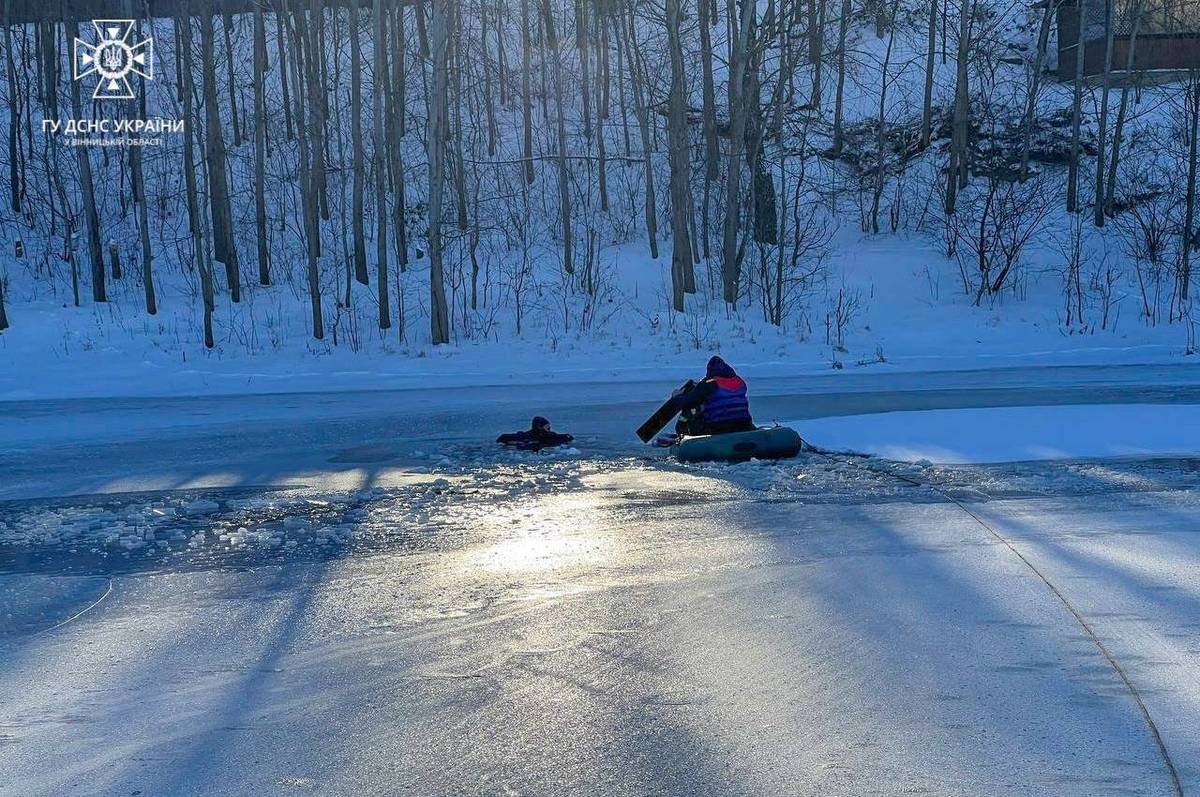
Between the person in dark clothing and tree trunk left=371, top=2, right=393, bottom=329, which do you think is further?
tree trunk left=371, top=2, right=393, bottom=329

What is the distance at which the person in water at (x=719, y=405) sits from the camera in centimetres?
1075

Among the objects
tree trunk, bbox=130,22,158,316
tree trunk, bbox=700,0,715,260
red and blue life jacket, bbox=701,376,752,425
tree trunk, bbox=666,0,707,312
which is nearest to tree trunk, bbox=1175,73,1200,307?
tree trunk, bbox=666,0,707,312

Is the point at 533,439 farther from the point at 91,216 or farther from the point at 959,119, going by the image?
the point at 959,119

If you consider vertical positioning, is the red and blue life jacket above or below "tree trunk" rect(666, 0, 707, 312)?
below

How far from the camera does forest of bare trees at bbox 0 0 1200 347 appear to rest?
2477 centimetres

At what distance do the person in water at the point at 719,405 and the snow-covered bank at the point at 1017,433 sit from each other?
1102 millimetres

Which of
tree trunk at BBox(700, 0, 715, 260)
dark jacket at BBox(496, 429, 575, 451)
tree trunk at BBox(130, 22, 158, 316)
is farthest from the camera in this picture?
tree trunk at BBox(700, 0, 715, 260)

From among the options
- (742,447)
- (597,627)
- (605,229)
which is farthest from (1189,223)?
(597,627)

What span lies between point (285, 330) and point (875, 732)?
2106 centimetres

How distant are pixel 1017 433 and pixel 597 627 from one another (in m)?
7.27

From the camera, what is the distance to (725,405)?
10.8 metres

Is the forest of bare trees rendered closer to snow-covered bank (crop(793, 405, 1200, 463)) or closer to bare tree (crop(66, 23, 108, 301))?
bare tree (crop(66, 23, 108, 301))

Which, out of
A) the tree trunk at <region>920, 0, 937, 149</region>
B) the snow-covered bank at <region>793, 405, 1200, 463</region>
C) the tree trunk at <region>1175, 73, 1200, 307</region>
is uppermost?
the tree trunk at <region>920, 0, 937, 149</region>

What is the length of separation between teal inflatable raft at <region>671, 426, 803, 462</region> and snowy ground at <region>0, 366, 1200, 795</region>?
266mm
